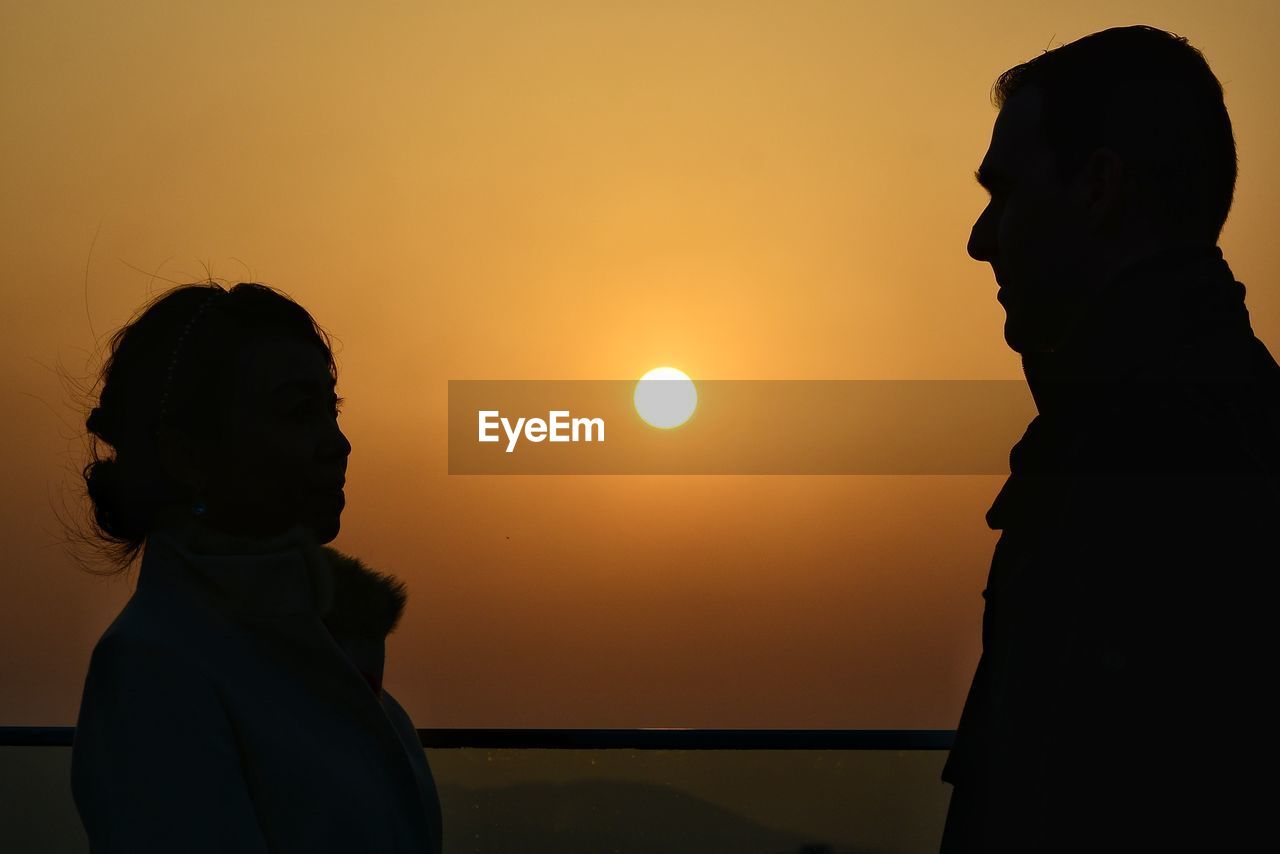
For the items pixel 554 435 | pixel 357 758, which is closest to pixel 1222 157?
pixel 357 758

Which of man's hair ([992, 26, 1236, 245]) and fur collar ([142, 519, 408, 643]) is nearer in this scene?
man's hair ([992, 26, 1236, 245])

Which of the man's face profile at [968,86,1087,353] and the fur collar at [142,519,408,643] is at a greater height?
the man's face profile at [968,86,1087,353]

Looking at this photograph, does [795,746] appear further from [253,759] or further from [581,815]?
[253,759]

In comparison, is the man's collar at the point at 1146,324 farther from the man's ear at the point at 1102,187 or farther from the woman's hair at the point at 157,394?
the woman's hair at the point at 157,394

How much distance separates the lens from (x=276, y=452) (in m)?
1.58

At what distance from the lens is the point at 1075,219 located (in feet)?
4.46

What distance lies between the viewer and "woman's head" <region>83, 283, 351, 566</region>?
154 centimetres

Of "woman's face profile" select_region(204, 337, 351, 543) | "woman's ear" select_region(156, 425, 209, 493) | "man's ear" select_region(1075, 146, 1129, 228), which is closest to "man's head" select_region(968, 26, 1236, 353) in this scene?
"man's ear" select_region(1075, 146, 1129, 228)

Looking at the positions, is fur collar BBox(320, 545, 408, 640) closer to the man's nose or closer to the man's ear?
the man's nose

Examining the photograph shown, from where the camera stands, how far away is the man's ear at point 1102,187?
1.33 metres

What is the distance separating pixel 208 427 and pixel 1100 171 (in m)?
1.26

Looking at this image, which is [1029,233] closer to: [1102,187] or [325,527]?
[1102,187]

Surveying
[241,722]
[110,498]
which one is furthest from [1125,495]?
[110,498]

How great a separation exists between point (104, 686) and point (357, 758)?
15.6 inches
